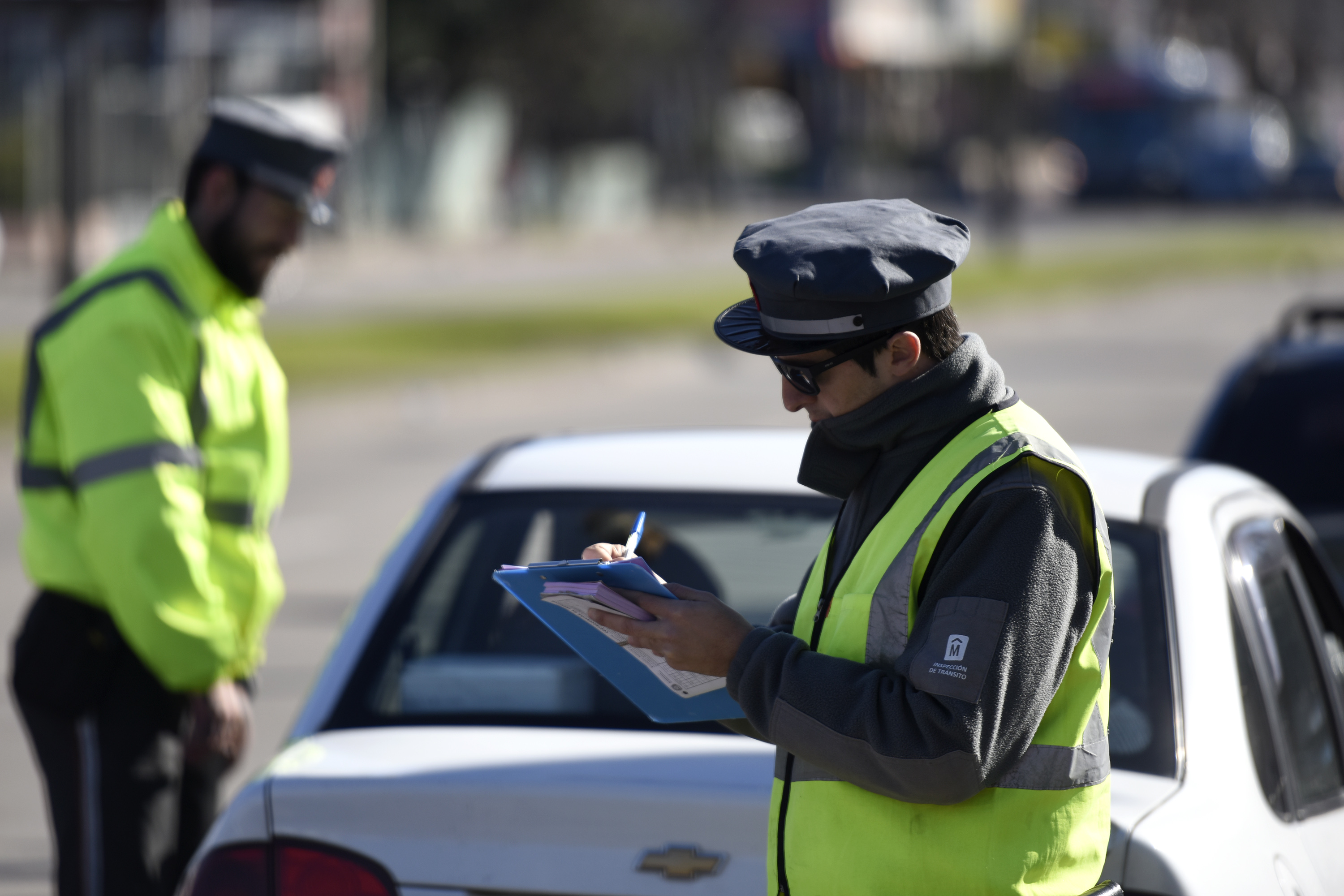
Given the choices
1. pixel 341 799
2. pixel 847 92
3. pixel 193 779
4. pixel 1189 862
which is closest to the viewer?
pixel 1189 862

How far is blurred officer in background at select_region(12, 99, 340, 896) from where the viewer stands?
11.4 ft

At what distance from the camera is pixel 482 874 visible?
2652mm

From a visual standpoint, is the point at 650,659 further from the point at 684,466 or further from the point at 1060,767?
the point at 684,466

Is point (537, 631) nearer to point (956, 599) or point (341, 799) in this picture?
point (341, 799)

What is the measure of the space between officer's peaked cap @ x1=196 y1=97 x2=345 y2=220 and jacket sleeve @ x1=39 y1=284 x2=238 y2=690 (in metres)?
0.33

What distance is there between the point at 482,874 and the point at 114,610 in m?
1.20

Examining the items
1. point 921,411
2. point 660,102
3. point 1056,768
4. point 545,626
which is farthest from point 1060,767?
point 660,102

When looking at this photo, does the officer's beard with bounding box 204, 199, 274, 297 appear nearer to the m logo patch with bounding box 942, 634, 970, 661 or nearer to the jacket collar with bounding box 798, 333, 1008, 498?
the jacket collar with bounding box 798, 333, 1008, 498

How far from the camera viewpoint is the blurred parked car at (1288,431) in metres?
5.70

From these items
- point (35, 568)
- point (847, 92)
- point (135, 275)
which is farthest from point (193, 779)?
point (847, 92)

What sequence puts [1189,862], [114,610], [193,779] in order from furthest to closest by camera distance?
[193,779]
[114,610]
[1189,862]

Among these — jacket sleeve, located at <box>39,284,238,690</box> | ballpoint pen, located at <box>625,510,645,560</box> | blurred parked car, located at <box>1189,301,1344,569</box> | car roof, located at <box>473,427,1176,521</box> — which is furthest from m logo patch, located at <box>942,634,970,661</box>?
blurred parked car, located at <box>1189,301,1344,569</box>

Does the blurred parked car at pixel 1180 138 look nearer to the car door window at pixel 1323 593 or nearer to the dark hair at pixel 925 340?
the car door window at pixel 1323 593

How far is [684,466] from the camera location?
3.66 meters
